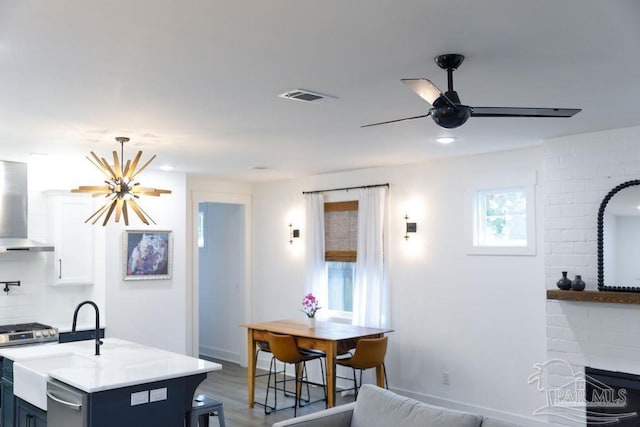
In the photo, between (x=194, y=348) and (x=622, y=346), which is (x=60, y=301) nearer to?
(x=194, y=348)

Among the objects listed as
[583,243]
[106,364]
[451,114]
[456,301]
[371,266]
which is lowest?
[106,364]

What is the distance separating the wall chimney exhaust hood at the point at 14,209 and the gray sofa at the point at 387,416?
391 centimetres

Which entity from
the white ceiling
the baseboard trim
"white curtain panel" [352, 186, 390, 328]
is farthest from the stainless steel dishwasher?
the baseboard trim

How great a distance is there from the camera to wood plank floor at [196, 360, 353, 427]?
232 inches

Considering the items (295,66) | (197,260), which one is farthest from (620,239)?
(197,260)

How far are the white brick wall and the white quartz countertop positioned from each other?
2.90 meters

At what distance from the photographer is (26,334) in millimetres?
5746

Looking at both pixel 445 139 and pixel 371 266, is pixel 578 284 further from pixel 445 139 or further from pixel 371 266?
pixel 371 266

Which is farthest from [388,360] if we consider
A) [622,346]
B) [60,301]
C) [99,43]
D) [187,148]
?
[99,43]

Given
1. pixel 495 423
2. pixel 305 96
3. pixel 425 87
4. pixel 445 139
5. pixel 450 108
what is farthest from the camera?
pixel 445 139

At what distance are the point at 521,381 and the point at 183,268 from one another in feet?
13.6

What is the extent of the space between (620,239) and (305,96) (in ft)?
9.05

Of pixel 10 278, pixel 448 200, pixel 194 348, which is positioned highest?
pixel 448 200

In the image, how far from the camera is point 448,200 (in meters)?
6.25
